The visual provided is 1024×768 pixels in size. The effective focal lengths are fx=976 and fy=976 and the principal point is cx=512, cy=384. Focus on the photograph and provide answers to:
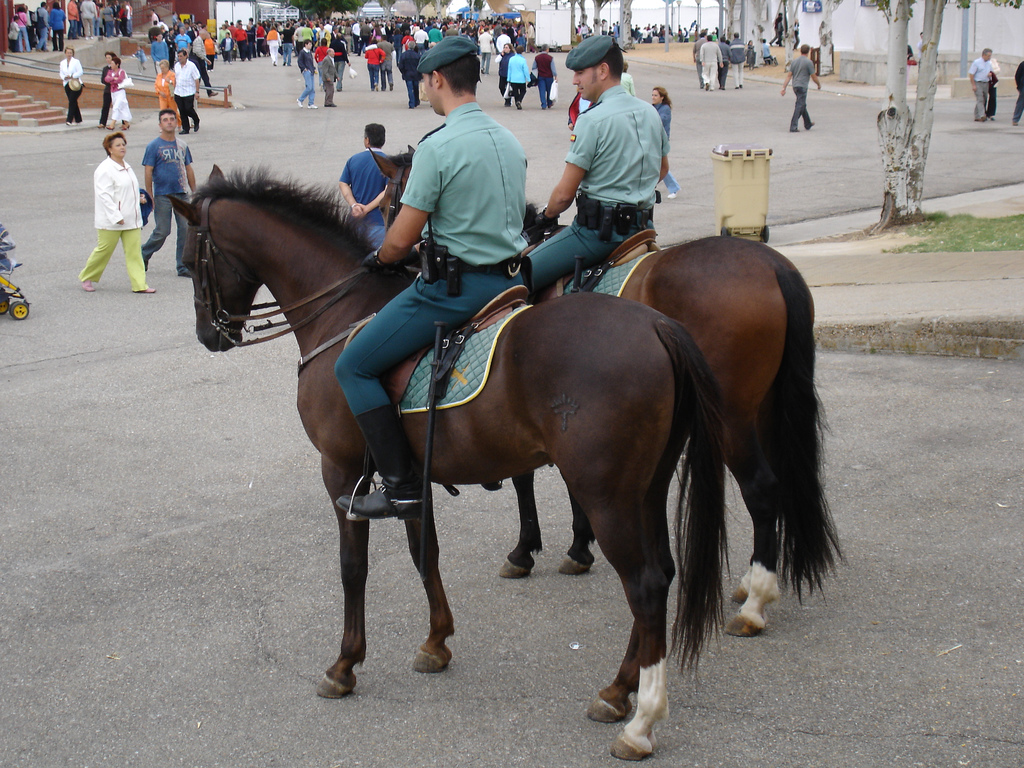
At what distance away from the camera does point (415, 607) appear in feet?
17.0

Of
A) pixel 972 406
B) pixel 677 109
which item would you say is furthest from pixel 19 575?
pixel 677 109

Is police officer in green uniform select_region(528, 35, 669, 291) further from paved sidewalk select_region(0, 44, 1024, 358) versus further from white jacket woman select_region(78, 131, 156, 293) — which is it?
white jacket woman select_region(78, 131, 156, 293)

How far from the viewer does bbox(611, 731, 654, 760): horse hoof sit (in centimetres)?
388

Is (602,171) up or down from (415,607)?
up

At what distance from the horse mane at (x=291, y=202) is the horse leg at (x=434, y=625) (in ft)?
4.78

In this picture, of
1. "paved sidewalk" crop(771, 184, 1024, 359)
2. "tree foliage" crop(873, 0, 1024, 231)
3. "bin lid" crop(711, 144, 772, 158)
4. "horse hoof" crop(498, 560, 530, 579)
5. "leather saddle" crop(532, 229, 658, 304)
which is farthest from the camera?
"bin lid" crop(711, 144, 772, 158)

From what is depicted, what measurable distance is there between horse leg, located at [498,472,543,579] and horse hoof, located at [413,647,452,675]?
37.9 inches

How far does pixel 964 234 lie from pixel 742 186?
301 cm

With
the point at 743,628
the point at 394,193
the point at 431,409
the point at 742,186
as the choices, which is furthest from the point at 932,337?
the point at 431,409

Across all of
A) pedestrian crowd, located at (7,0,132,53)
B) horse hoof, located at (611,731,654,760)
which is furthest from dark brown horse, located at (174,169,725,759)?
pedestrian crowd, located at (7,0,132,53)

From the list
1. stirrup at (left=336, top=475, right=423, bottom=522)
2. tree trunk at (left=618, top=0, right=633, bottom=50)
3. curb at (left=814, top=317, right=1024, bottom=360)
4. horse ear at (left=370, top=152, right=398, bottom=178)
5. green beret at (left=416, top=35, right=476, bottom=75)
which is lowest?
curb at (left=814, top=317, right=1024, bottom=360)

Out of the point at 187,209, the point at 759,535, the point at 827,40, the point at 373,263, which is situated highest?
the point at 827,40

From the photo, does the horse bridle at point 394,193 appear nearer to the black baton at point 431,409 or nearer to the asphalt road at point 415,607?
the black baton at point 431,409

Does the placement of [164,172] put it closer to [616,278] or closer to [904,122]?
[616,278]
